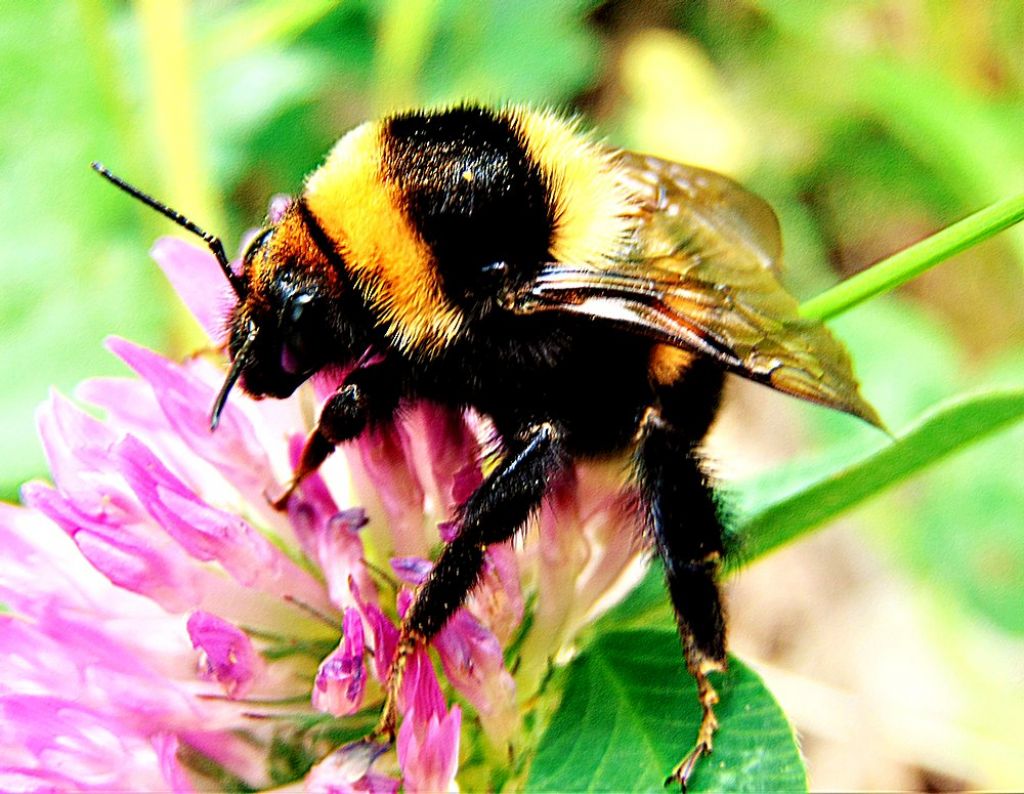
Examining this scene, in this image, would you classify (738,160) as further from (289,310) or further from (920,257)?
(289,310)

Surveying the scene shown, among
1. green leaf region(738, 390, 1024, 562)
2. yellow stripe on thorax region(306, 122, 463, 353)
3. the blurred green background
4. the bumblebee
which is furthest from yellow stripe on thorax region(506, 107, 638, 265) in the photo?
the blurred green background

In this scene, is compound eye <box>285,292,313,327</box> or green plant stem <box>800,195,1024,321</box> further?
green plant stem <box>800,195,1024,321</box>

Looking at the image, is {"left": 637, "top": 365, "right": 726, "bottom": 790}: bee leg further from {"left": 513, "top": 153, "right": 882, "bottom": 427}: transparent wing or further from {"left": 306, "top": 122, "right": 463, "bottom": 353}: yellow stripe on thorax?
{"left": 306, "top": 122, "right": 463, "bottom": 353}: yellow stripe on thorax

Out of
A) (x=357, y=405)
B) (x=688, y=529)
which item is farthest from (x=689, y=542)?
(x=357, y=405)

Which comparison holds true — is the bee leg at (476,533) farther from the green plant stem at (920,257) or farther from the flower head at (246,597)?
the green plant stem at (920,257)

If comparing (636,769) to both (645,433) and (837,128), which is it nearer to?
(645,433)

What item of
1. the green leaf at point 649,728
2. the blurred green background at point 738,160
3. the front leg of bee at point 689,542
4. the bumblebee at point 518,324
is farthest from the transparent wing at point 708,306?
the blurred green background at point 738,160
